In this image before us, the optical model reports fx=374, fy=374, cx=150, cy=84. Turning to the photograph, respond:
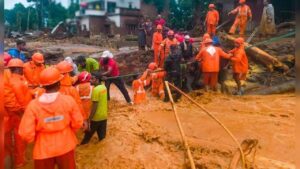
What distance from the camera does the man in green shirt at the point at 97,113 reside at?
5.85 m

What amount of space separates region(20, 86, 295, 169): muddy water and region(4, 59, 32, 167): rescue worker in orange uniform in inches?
14.5

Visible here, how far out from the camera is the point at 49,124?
4.27 metres

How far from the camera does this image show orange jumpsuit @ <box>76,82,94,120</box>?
6333mm

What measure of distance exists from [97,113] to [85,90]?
24.4 inches

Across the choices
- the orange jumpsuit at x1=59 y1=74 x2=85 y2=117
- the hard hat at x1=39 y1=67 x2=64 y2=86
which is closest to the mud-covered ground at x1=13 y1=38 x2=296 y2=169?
the orange jumpsuit at x1=59 y1=74 x2=85 y2=117

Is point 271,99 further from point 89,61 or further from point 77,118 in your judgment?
point 77,118

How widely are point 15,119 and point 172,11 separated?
727 inches

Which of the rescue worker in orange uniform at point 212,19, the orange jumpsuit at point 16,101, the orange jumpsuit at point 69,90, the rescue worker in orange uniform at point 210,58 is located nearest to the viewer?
the orange jumpsuit at point 16,101

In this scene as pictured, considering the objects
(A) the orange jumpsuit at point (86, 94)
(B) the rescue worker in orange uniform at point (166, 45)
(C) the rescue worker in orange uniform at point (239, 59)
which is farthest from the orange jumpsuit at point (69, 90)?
(B) the rescue worker in orange uniform at point (166, 45)

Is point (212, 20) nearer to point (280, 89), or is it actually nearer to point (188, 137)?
point (280, 89)

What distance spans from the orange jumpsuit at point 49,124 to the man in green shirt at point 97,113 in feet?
4.53

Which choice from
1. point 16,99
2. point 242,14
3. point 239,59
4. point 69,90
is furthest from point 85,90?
point 242,14

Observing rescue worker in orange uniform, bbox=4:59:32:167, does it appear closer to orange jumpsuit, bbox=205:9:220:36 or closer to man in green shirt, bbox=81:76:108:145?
man in green shirt, bbox=81:76:108:145

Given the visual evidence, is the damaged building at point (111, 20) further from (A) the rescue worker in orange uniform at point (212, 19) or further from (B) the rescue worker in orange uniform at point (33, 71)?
(B) the rescue worker in orange uniform at point (33, 71)
